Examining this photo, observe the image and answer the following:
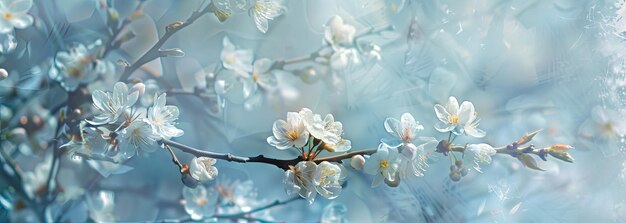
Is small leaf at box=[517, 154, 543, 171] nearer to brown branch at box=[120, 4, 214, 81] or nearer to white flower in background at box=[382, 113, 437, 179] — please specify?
white flower in background at box=[382, 113, 437, 179]

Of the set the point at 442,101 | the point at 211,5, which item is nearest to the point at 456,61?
the point at 442,101

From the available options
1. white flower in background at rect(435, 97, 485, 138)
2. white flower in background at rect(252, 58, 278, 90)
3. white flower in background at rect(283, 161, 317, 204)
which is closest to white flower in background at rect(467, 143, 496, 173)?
white flower in background at rect(435, 97, 485, 138)

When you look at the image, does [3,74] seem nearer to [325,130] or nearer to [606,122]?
[325,130]

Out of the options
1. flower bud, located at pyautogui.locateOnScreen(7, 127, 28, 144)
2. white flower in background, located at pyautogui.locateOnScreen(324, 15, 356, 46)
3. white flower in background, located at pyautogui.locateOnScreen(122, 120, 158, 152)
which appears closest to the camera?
white flower in background, located at pyautogui.locateOnScreen(122, 120, 158, 152)

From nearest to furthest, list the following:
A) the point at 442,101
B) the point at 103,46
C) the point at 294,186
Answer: the point at 294,186 < the point at 103,46 < the point at 442,101

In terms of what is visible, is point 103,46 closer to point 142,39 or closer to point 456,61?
point 142,39
